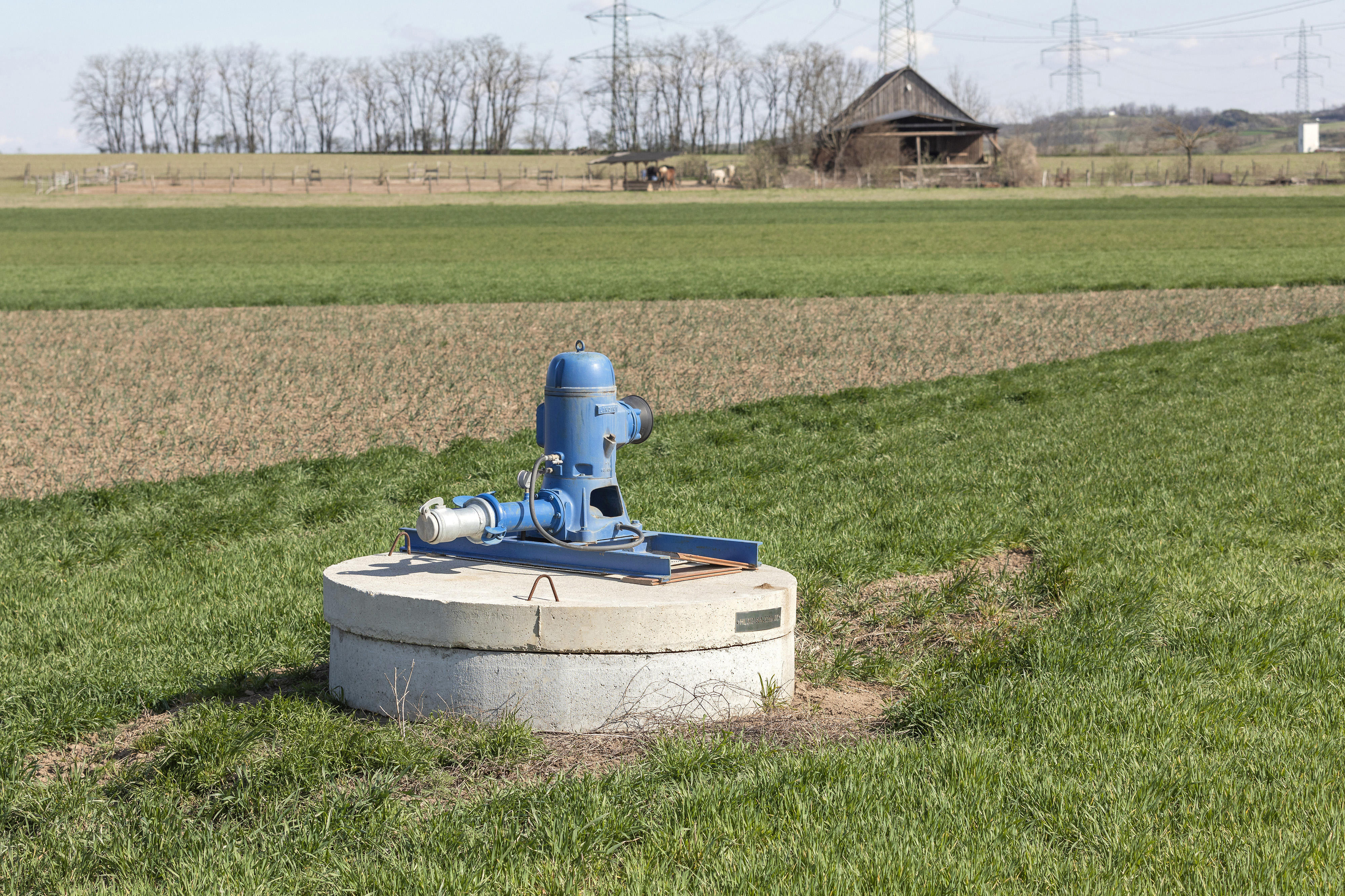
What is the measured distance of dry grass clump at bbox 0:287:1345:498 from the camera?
12875mm

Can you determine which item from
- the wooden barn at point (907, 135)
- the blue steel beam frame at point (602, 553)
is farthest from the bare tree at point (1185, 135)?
the blue steel beam frame at point (602, 553)

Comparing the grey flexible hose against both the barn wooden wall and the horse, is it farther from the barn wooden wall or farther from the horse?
the barn wooden wall

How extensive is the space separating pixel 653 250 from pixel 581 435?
40.0 metres

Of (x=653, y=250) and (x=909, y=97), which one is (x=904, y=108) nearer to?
(x=909, y=97)

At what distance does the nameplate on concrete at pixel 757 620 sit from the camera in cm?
531

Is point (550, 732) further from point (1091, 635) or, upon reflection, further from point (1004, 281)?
point (1004, 281)

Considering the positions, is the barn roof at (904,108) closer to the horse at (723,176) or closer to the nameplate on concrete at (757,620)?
the horse at (723,176)

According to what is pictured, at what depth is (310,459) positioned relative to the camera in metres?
11.8

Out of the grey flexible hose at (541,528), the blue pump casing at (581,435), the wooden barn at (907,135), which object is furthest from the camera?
the wooden barn at (907,135)

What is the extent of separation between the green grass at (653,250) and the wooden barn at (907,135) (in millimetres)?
18672

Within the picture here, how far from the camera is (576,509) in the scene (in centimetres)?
595

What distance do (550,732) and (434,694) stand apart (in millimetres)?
524

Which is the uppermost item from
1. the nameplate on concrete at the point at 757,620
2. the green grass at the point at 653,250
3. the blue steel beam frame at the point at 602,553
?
the green grass at the point at 653,250

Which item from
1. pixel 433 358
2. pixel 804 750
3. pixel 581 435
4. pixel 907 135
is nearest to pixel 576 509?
pixel 581 435
